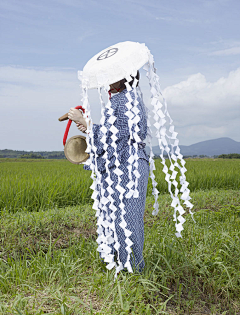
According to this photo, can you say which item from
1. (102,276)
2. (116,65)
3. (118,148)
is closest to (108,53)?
(116,65)

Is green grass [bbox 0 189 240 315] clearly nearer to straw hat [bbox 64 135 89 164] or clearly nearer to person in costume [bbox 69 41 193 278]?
person in costume [bbox 69 41 193 278]

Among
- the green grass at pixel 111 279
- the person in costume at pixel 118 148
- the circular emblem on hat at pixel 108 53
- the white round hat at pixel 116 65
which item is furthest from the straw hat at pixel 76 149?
the green grass at pixel 111 279

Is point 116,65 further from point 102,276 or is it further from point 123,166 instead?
point 102,276

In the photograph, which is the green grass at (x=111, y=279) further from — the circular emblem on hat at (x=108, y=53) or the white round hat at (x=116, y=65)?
the circular emblem on hat at (x=108, y=53)

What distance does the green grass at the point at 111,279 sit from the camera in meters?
1.85

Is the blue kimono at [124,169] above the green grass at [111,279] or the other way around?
above

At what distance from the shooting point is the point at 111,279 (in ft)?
6.99

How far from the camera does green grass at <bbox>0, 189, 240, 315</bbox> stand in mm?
1848

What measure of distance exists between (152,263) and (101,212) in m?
0.66

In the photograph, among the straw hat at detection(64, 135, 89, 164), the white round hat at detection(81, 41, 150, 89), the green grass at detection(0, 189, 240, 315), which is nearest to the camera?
the green grass at detection(0, 189, 240, 315)

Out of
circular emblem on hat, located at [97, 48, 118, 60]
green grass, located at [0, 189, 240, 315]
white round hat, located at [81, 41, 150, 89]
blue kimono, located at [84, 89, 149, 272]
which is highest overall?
circular emblem on hat, located at [97, 48, 118, 60]

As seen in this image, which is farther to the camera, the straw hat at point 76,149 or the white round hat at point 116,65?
the straw hat at point 76,149

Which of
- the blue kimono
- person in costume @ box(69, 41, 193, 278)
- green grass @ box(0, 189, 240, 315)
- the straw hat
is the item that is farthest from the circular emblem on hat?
green grass @ box(0, 189, 240, 315)

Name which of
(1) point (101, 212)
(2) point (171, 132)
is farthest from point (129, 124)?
(1) point (101, 212)
